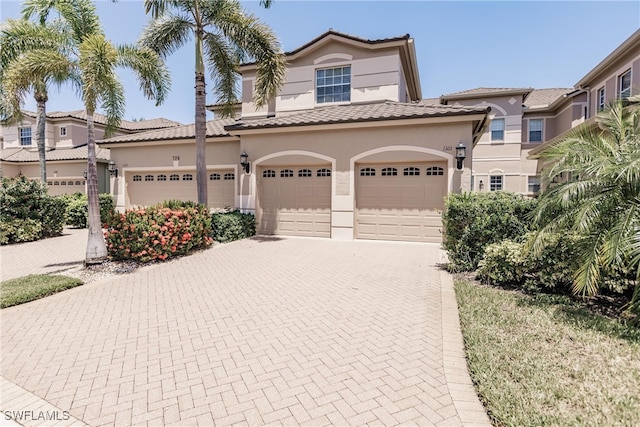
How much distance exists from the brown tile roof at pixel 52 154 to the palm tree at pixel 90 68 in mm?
13780

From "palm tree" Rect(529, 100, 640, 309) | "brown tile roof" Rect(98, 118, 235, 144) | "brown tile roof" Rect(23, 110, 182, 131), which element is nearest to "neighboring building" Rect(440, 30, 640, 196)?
"brown tile roof" Rect(98, 118, 235, 144)

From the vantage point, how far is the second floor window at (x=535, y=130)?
23.0m

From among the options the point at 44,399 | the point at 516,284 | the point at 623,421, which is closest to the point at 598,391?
the point at 623,421

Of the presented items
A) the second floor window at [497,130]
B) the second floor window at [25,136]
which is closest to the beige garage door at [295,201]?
the second floor window at [497,130]

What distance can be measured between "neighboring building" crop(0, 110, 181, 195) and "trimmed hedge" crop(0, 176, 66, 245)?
7.66 metres

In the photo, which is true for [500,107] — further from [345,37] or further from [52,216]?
[52,216]

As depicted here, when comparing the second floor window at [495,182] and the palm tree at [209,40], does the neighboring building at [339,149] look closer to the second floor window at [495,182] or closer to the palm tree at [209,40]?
the palm tree at [209,40]

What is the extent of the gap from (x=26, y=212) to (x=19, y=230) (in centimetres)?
76

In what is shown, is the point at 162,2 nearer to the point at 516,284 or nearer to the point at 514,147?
the point at 516,284

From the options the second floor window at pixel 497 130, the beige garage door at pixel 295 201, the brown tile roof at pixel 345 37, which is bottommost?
the beige garage door at pixel 295 201

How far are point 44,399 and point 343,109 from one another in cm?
1283

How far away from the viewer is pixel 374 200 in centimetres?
1187

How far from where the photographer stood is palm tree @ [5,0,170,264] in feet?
23.8

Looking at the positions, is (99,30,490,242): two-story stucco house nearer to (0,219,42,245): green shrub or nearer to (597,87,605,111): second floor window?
(0,219,42,245): green shrub
